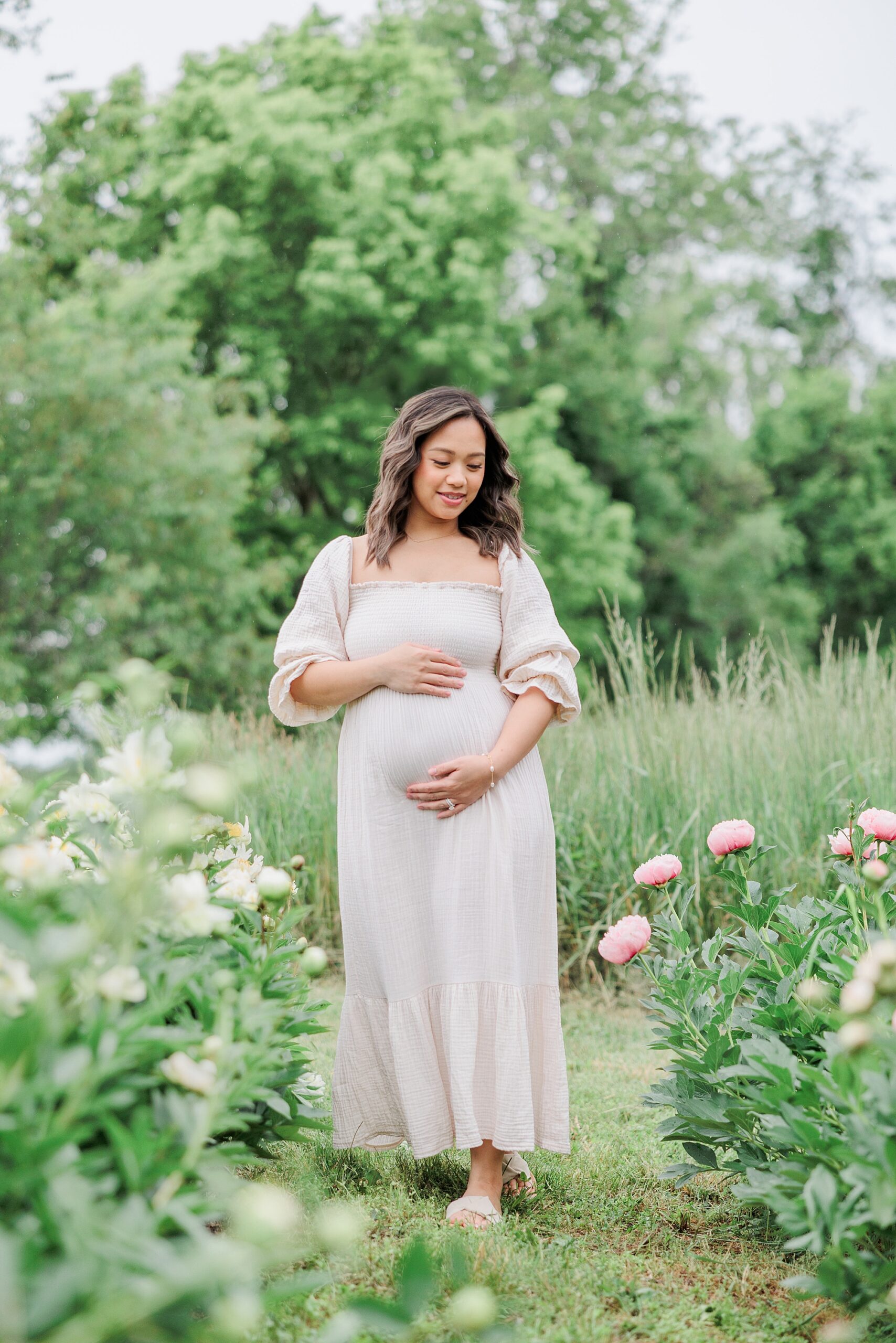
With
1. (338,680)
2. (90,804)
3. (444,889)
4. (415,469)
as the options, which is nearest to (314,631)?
(338,680)

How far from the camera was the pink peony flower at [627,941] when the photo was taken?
8.52ft

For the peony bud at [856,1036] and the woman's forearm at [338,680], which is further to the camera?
the woman's forearm at [338,680]

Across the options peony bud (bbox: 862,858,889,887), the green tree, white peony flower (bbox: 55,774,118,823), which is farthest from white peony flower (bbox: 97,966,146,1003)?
the green tree

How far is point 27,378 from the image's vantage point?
12.6 m

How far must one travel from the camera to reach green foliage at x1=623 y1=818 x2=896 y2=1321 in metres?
1.68

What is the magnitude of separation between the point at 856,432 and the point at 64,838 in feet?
76.0

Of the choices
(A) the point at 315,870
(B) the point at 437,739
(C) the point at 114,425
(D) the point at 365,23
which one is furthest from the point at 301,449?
(B) the point at 437,739

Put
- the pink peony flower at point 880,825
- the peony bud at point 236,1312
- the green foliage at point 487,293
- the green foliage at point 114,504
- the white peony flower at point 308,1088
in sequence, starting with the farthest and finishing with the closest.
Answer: the green foliage at point 487,293
the green foliage at point 114,504
the pink peony flower at point 880,825
the white peony flower at point 308,1088
the peony bud at point 236,1312

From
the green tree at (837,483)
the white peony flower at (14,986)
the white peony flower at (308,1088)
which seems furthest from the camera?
the green tree at (837,483)

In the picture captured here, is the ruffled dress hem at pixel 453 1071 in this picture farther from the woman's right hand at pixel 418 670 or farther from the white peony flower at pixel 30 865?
the white peony flower at pixel 30 865

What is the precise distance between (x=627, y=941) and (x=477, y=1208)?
0.69m

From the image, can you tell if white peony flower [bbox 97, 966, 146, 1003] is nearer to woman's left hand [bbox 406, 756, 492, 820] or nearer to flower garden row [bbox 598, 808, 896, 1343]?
flower garden row [bbox 598, 808, 896, 1343]

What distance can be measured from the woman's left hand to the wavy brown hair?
589 mm

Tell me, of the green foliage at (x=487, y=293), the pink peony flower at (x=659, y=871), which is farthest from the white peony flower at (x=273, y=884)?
the green foliage at (x=487, y=293)
